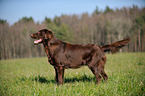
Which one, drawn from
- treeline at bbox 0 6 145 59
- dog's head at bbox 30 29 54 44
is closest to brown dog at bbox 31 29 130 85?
dog's head at bbox 30 29 54 44

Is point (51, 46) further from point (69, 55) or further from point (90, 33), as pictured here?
point (90, 33)

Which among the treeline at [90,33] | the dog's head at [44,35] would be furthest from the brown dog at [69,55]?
the treeline at [90,33]

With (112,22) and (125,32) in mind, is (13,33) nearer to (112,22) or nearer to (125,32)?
(112,22)

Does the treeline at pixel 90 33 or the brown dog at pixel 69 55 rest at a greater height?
the treeline at pixel 90 33

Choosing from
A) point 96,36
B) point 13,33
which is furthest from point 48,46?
point 96,36

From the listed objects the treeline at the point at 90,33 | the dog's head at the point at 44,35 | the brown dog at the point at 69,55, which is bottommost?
the brown dog at the point at 69,55

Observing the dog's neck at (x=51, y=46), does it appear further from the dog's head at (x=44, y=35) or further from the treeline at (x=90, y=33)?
the treeline at (x=90, y=33)

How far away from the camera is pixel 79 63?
4699mm

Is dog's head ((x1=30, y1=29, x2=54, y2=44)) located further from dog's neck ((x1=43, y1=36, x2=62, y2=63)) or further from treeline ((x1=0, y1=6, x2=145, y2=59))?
treeline ((x1=0, y1=6, x2=145, y2=59))

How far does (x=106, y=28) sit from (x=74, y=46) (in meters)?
40.8

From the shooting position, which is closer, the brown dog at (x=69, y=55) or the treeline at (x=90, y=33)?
the brown dog at (x=69, y=55)

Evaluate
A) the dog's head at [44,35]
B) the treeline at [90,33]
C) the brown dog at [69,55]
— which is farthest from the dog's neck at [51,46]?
the treeline at [90,33]

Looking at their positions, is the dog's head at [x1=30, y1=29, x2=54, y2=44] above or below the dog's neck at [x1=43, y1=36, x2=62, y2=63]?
above

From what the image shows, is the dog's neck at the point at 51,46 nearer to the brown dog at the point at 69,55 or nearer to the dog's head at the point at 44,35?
the brown dog at the point at 69,55
